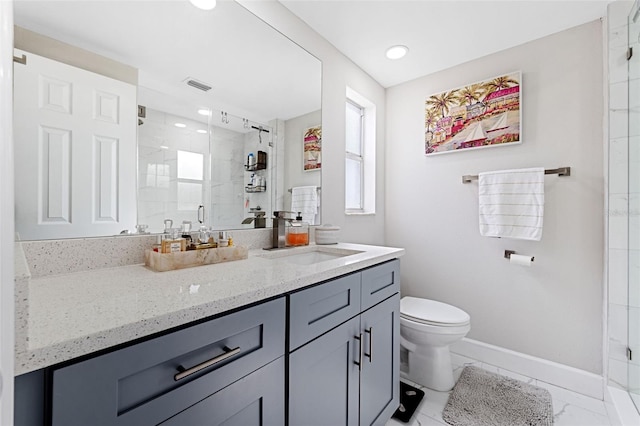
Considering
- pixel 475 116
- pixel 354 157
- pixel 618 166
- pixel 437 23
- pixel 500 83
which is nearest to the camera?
pixel 618 166

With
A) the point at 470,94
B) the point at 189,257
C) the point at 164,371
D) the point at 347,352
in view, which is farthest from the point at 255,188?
the point at 470,94

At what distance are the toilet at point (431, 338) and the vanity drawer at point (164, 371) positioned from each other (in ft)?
3.96

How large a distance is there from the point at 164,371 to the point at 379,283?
0.98 m

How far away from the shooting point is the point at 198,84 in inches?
50.4

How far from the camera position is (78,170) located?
93cm

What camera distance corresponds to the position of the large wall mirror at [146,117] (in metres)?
0.87

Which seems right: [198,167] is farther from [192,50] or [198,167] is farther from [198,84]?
[192,50]

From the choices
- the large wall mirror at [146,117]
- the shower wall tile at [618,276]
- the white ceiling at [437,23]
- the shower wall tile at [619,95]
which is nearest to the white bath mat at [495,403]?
the shower wall tile at [618,276]

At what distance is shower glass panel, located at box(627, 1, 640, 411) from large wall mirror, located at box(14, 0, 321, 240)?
1.95m

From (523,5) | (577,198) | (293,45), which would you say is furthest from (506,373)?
(293,45)

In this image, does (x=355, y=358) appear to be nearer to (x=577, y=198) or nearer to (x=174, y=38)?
(x=174, y=38)

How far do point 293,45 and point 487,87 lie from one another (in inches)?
57.9

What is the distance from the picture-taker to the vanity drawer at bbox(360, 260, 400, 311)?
1.24 metres

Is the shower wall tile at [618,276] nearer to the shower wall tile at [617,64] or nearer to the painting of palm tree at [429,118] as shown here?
the shower wall tile at [617,64]
